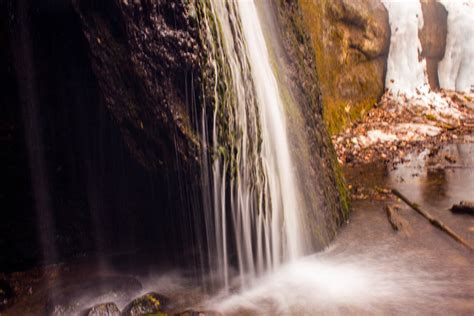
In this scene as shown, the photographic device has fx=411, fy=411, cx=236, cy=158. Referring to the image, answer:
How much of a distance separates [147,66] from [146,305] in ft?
6.42

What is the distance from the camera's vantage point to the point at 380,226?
5191 millimetres

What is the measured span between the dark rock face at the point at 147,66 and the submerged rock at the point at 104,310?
1321mm

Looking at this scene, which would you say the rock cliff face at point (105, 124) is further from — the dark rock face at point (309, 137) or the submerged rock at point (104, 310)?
the submerged rock at point (104, 310)

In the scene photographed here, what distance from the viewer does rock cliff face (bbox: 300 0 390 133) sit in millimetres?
11211

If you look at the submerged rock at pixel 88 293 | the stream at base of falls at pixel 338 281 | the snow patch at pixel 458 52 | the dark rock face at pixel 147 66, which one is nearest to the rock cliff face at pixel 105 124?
the dark rock face at pixel 147 66

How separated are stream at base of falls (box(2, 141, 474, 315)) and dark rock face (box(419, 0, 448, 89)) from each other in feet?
39.9

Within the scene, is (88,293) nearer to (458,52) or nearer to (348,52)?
(348,52)

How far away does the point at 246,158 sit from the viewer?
388 cm

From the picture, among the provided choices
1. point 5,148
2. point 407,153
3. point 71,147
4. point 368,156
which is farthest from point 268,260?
point 407,153

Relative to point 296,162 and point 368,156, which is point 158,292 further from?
point 368,156

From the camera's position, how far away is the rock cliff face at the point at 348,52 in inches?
441

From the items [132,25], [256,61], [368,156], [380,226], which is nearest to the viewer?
[132,25]

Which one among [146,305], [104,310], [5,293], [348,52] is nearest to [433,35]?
[348,52]

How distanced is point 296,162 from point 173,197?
1.51m
